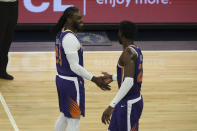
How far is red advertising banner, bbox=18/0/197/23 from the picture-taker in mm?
9836

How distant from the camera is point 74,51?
408cm

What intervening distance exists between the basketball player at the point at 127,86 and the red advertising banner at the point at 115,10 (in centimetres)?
615

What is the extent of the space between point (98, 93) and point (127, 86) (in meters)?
2.93

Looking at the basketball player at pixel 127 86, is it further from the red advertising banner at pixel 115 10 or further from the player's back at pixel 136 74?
the red advertising banner at pixel 115 10

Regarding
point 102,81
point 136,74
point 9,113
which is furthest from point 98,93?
point 136,74

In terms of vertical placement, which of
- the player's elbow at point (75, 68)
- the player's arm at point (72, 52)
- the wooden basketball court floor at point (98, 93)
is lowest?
the wooden basketball court floor at point (98, 93)

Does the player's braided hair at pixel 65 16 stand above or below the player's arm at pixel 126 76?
above

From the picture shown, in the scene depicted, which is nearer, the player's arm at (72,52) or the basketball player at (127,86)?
the basketball player at (127,86)

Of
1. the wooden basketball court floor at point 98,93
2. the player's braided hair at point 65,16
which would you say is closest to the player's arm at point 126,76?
the player's braided hair at point 65,16

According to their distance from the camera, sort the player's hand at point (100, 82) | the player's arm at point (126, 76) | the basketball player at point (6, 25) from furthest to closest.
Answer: the basketball player at point (6, 25) < the player's hand at point (100, 82) < the player's arm at point (126, 76)

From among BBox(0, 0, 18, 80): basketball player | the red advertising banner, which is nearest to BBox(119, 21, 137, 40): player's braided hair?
BBox(0, 0, 18, 80): basketball player

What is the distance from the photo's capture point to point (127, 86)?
3.72 metres

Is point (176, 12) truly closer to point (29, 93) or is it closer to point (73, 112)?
point (29, 93)

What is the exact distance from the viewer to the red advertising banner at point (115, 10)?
9.84 meters
